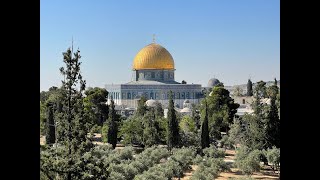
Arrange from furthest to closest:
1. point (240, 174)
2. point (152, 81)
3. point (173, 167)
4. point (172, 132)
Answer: point (152, 81) → point (172, 132) → point (240, 174) → point (173, 167)

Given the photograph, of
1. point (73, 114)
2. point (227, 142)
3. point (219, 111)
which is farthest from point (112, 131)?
point (73, 114)

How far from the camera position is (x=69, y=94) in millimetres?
10844

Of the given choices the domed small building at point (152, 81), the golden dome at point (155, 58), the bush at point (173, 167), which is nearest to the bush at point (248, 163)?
the bush at point (173, 167)

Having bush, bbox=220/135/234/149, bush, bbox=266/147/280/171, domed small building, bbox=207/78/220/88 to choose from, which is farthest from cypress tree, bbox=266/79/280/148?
domed small building, bbox=207/78/220/88

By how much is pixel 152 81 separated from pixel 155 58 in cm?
275

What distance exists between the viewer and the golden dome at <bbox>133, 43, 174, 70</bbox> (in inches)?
1937

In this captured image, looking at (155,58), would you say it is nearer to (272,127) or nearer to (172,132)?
(172,132)

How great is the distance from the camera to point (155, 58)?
161 feet

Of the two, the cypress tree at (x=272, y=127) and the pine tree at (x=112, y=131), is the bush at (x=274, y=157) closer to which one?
the cypress tree at (x=272, y=127)

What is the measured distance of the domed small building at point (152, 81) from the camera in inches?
1944

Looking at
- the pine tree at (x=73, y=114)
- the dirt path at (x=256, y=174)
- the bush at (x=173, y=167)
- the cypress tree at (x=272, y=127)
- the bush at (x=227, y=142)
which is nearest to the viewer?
the pine tree at (x=73, y=114)

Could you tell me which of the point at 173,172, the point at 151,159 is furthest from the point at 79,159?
the point at 151,159
